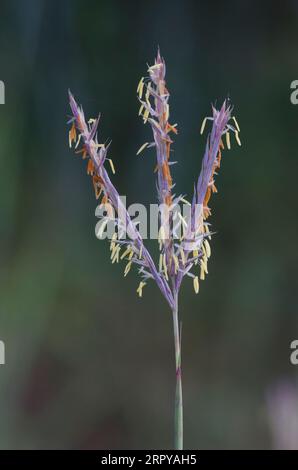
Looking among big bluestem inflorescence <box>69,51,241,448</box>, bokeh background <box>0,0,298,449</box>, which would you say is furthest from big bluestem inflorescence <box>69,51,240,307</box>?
bokeh background <box>0,0,298,449</box>

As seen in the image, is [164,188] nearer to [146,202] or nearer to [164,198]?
[164,198]

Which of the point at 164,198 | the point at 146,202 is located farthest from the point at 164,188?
the point at 146,202

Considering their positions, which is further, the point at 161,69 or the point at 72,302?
the point at 72,302

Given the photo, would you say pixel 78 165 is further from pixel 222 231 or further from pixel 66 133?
pixel 222 231

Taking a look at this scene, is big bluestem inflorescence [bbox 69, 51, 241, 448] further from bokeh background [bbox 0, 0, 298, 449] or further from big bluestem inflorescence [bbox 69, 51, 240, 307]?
bokeh background [bbox 0, 0, 298, 449]

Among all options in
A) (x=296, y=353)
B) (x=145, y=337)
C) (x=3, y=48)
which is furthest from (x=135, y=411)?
(x=3, y=48)

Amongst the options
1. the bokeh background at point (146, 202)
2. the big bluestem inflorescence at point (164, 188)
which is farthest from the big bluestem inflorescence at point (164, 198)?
the bokeh background at point (146, 202)

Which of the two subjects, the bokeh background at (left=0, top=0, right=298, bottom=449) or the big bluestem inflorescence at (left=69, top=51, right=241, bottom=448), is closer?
the big bluestem inflorescence at (left=69, top=51, right=241, bottom=448)

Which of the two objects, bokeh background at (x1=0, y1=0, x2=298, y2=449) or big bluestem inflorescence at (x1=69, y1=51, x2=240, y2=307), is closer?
big bluestem inflorescence at (x1=69, y1=51, x2=240, y2=307)
